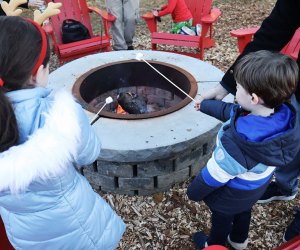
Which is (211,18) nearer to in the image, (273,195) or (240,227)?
(273,195)

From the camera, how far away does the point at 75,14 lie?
5133 mm

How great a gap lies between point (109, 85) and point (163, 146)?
151 cm

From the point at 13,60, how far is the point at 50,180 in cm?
54

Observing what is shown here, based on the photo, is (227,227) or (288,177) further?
(288,177)

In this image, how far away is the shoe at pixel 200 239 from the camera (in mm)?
2407

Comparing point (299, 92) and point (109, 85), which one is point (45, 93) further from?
point (109, 85)

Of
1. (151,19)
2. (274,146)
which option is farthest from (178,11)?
(274,146)

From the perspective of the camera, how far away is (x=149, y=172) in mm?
2684

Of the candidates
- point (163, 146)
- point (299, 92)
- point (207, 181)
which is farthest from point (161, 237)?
point (299, 92)

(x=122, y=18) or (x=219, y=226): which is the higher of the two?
(x=122, y=18)

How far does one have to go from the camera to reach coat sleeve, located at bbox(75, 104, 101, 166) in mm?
1465

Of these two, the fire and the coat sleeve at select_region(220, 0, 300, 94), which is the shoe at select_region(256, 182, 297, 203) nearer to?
the coat sleeve at select_region(220, 0, 300, 94)

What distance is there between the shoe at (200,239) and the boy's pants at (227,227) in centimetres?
12

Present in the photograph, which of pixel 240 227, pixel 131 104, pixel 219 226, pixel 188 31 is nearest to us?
pixel 219 226
